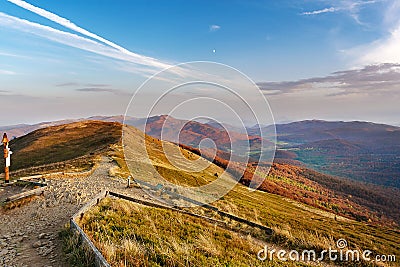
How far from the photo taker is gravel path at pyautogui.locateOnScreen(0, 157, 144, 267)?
30.4 feet

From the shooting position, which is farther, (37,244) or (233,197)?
A: (233,197)

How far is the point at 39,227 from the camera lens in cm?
1264

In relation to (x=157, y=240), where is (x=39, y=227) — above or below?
below

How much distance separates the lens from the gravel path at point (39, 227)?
9258 mm

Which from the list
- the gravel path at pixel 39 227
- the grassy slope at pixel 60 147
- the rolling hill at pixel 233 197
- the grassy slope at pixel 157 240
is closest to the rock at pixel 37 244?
the gravel path at pixel 39 227

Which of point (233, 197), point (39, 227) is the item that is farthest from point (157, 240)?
point (233, 197)

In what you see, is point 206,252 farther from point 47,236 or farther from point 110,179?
point 110,179

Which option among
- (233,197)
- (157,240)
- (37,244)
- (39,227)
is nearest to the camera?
(37,244)

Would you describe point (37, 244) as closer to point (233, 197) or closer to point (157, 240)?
point (157, 240)

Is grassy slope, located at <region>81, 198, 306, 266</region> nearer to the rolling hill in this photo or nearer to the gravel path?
the rolling hill

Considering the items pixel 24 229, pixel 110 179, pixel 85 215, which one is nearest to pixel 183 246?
pixel 85 215

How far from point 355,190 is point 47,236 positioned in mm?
190925

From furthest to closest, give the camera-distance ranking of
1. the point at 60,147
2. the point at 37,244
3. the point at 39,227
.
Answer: the point at 60,147 → the point at 39,227 → the point at 37,244

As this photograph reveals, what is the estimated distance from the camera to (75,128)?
3595 inches
